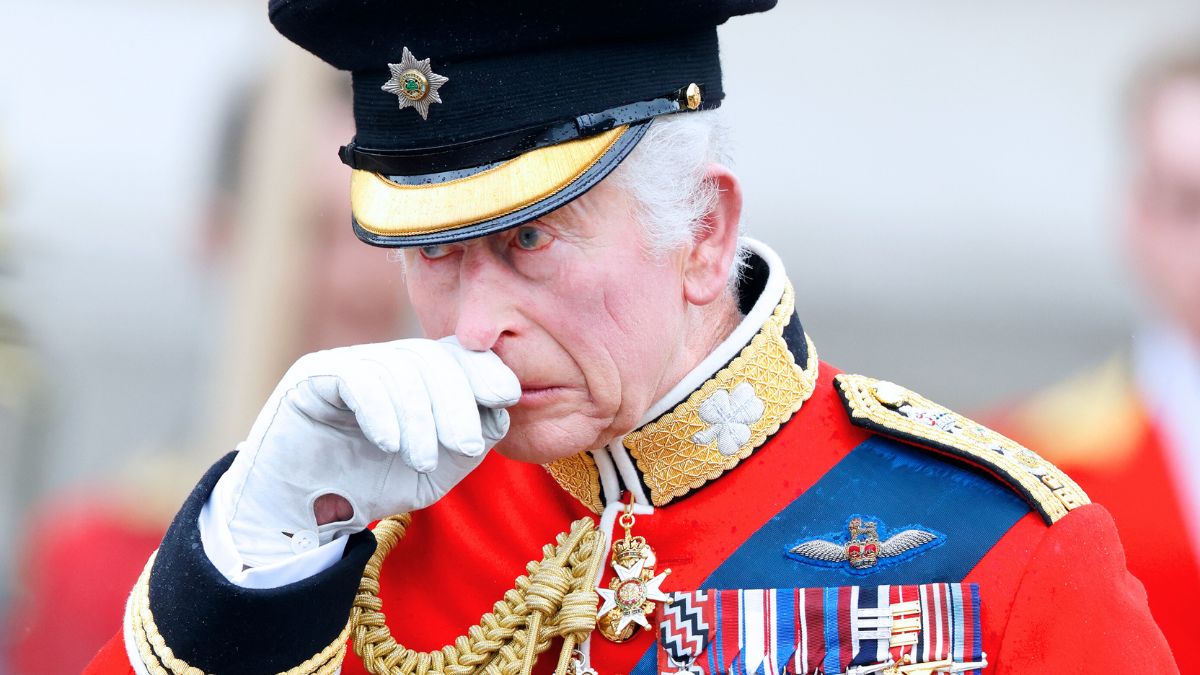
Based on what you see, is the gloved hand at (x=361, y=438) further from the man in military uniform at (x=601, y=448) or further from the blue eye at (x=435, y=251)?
the blue eye at (x=435, y=251)

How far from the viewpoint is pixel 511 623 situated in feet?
7.75

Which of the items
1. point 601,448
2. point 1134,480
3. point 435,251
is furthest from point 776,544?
point 1134,480

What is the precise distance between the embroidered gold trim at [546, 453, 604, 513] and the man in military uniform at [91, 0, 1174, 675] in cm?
1

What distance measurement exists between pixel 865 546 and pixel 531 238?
67cm

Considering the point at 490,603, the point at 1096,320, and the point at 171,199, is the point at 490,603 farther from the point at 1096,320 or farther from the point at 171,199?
the point at 1096,320

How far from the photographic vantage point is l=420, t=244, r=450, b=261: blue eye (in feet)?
7.23

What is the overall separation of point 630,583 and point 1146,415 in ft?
7.31

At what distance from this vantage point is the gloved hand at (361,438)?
201 centimetres

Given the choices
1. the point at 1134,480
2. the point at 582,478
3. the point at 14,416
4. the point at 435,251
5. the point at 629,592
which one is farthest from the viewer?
the point at 14,416

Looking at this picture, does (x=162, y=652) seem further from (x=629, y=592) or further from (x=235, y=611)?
(x=629, y=592)

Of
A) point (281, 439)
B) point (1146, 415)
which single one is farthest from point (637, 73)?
point (1146, 415)

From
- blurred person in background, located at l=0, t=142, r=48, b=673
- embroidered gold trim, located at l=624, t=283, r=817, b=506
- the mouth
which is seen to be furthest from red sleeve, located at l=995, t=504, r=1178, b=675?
blurred person in background, located at l=0, t=142, r=48, b=673

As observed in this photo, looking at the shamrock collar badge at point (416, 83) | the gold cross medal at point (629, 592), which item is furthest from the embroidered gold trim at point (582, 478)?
the shamrock collar badge at point (416, 83)

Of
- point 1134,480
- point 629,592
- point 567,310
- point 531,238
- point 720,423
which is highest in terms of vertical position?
point 531,238
